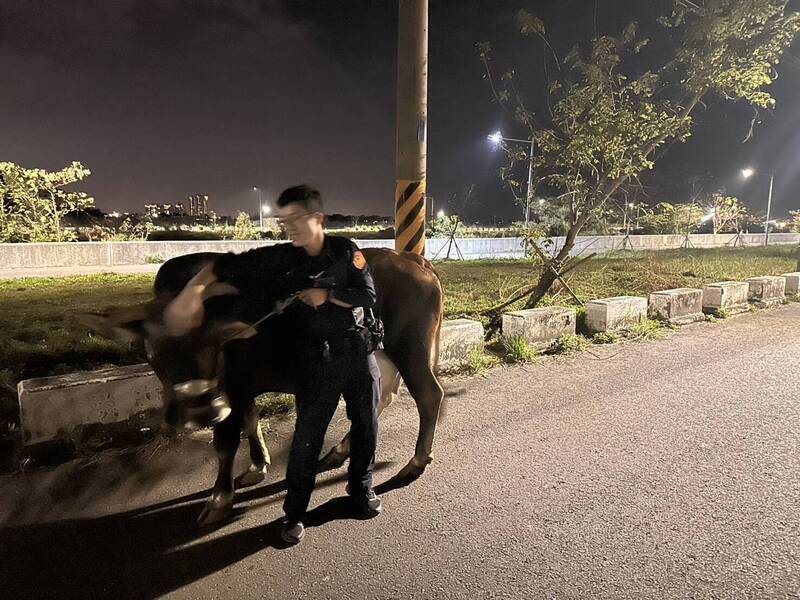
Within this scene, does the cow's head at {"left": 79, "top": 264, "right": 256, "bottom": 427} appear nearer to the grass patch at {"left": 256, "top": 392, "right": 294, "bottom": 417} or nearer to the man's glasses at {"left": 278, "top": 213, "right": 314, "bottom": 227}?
the man's glasses at {"left": 278, "top": 213, "right": 314, "bottom": 227}

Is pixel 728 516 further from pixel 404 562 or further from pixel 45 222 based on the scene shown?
pixel 45 222

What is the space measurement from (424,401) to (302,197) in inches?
Result: 65.4

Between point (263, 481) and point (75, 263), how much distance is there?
1320 centimetres

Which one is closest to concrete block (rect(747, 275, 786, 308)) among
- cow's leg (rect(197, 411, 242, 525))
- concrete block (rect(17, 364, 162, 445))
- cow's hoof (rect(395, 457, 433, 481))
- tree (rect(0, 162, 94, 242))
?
cow's hoof (rect(395, 457, 433, 481))

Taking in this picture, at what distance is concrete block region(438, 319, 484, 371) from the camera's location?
5.55 m

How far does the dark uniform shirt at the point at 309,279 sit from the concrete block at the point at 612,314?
5.38 m

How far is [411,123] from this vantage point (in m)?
5.67

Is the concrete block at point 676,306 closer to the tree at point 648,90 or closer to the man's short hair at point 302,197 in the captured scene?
the tree at point 648,90

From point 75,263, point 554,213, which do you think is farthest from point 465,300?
point 554,213

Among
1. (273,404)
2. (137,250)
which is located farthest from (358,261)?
(137,250)

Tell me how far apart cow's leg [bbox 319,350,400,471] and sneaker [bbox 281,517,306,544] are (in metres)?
0.77

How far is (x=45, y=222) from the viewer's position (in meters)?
15.2

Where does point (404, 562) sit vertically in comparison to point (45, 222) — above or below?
below

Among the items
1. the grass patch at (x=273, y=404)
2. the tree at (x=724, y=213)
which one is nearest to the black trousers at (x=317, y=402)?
the grass patch at (x=273, y=404)
